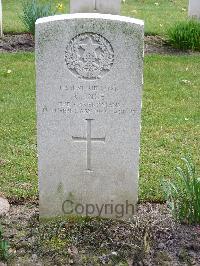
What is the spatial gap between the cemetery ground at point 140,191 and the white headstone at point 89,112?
0.20 m

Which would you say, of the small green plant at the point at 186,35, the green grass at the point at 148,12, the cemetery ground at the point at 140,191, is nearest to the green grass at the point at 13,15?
the green grass at the point at 148,12

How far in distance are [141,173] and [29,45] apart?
179 inches

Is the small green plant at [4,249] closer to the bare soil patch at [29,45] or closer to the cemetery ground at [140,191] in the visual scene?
the cemetery ground at [140,191]

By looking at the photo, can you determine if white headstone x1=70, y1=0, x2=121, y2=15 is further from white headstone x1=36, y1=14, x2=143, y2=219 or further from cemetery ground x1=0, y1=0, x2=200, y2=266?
white headstone x1=36, y1=14, x2=143, y2=219

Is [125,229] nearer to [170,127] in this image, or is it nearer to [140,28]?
[140,28]

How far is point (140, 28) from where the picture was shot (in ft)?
12.4

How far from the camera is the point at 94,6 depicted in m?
9.88

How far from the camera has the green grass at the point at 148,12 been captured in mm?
10164

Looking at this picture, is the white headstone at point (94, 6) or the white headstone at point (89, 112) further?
the white headstone at point (94, 6)

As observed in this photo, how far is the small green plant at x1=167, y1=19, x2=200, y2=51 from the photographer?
884 cm

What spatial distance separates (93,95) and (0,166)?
5.43 ft

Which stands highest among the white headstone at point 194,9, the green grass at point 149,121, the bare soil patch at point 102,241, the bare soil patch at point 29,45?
the white headstone at point 194,9

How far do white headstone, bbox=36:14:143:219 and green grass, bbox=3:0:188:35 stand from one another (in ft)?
19.9

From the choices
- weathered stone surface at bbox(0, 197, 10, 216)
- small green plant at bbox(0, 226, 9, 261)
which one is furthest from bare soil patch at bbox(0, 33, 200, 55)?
small green plant at bbox(0, 226, 9, 261)
